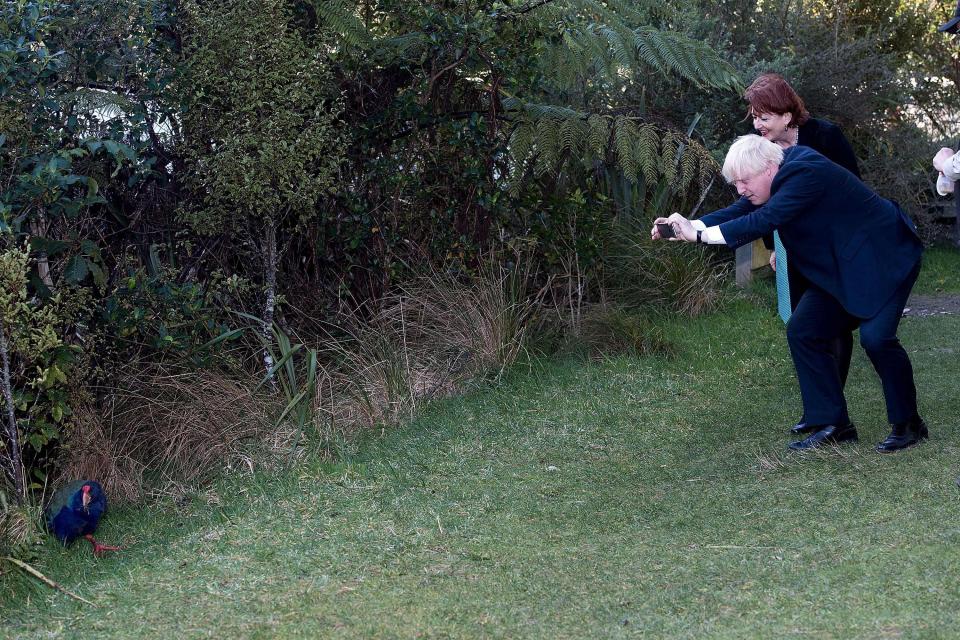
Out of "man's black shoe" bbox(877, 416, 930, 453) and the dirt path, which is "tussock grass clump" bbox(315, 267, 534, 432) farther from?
the dirt path

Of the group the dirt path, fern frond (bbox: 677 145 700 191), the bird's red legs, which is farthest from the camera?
the dirt path

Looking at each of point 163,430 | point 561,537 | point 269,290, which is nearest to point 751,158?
point 561,537

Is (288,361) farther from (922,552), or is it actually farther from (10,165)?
(922,552)

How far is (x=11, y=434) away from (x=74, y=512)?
1.39 ft

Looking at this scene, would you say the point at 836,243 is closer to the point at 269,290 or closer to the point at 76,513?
the point at 269,290

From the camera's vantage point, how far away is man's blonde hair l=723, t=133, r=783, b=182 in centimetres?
510

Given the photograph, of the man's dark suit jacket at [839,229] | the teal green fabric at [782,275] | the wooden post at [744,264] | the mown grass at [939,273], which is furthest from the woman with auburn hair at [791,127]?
the mown grass at [939,273]

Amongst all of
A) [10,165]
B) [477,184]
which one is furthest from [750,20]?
[10,165]

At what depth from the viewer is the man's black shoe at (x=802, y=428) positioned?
5392mm

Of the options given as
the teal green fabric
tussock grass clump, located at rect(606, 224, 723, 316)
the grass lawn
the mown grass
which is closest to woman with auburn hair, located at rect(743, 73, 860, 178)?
the teal green fabric

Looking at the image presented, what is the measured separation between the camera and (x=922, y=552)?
388 cm

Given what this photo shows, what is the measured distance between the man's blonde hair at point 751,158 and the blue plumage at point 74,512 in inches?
125

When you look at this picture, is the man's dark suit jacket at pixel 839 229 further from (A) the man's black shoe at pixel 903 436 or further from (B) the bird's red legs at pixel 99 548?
(B) the bird's red legs at pixel 99 548

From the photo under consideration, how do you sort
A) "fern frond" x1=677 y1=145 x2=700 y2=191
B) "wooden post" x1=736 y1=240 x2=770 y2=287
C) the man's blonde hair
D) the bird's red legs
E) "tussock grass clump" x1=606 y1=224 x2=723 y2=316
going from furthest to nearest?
"wooden post" x1=736 y1=240 x2=770 y2=287, "tussock grass clump" x1=606 y1=224 x2=723 y2=316, "fern frond" x1=677 y1=145 x2=700 y2=191, the man's blonde hair, the bird's red legs
